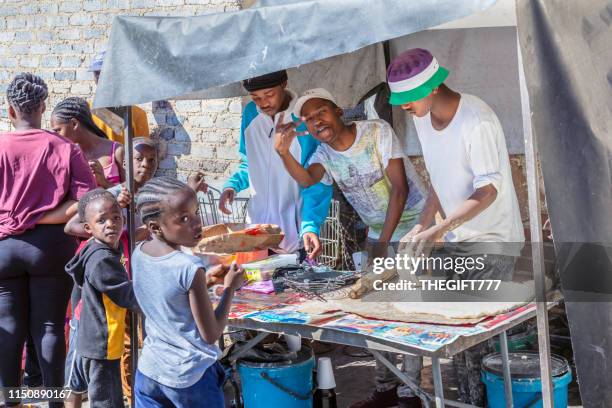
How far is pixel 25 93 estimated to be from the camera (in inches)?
172

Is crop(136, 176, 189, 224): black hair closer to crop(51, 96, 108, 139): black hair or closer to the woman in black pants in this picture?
the woman in black pants

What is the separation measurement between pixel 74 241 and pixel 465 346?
7.84 feet

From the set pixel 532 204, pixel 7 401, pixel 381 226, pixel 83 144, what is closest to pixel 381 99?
pixel 381 226

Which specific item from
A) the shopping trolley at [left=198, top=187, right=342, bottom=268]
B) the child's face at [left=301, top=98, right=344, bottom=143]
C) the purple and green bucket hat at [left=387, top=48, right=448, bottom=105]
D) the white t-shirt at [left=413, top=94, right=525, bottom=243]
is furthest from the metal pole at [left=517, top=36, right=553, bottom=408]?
the shopping trolley at [left=198, top=187, right=342, bottom=268]

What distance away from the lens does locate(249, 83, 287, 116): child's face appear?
15.5 feet

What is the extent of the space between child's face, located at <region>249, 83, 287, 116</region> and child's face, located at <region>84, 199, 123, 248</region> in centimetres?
120

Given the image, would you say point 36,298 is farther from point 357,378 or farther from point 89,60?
point 89,60

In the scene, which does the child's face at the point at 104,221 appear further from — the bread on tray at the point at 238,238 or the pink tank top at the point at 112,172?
the pink tank top at the point at 112,172

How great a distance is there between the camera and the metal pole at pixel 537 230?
10.3 feet

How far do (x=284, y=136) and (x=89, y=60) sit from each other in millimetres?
3571

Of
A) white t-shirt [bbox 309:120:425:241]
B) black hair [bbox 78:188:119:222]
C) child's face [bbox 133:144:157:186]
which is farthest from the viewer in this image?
child's face [bbox 133:144:157:186]

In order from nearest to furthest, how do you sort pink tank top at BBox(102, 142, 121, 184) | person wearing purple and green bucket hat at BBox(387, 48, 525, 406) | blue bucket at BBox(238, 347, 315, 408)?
1. person wearing purple and green bucket hat at BBox(387, 48, 525, 406)
2. blue bucket at BBox(238, 347, 315, 408)
3. pink tank top at BBox(102, 142, 121, 184)

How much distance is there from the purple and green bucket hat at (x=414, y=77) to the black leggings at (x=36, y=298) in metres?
2.01

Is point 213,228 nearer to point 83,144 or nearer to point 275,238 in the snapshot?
point 275,238
